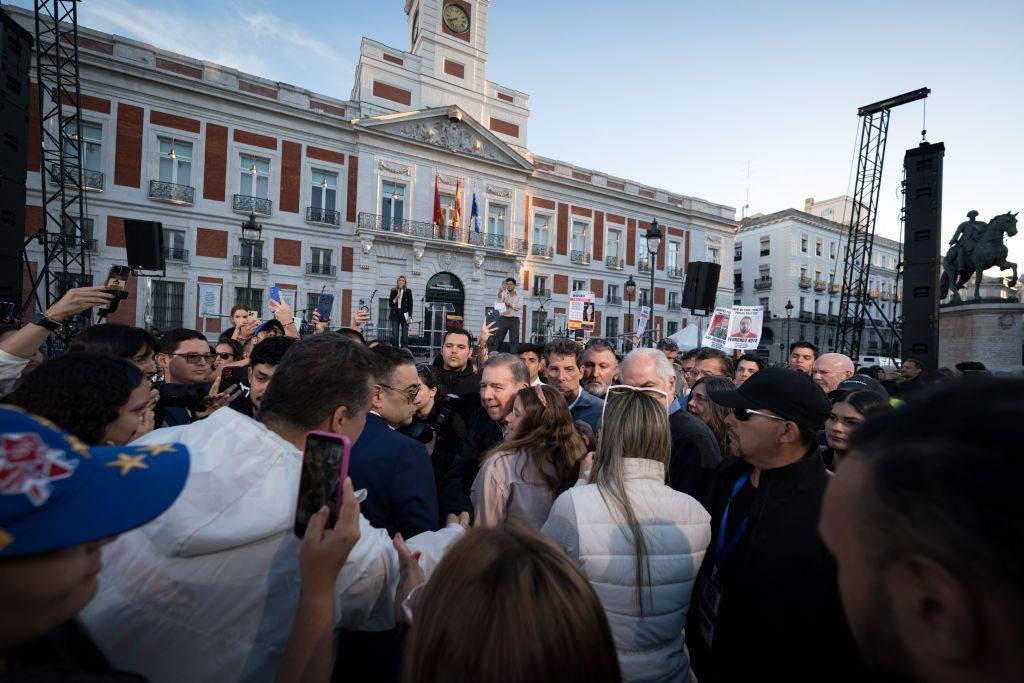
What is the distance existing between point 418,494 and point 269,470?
0.90 meters

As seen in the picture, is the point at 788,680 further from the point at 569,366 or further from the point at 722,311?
the point at 722,311

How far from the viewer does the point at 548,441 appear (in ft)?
8.96

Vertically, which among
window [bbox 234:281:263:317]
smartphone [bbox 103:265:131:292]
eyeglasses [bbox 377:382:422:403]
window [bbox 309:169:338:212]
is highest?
window [bbox 309:169:338:212]

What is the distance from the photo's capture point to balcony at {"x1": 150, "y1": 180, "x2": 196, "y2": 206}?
2125 centimetres

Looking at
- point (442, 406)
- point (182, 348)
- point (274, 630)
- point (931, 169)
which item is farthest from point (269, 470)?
point (931, 169)

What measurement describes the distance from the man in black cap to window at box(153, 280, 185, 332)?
24056mm

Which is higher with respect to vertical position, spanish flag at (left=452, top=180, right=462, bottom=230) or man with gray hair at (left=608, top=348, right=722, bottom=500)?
spanish flag at (left=452, top=180, right=462, bottom=230)

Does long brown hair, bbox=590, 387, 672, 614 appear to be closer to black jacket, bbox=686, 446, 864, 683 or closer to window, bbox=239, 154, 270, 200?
black jacket, bbox=686, 446, 864, 683

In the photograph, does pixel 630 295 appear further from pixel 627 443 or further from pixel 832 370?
pixel 627 443

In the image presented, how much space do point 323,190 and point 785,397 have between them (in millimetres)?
26679

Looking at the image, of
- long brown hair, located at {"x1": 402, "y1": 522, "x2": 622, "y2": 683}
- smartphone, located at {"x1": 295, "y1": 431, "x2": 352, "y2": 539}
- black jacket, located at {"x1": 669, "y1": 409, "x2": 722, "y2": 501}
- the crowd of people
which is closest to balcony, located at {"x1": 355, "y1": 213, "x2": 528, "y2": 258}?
the crowd of people

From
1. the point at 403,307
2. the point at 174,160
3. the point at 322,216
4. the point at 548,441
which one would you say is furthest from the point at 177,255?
the point at 548,441

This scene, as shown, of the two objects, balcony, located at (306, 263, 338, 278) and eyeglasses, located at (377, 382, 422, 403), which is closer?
eyeglasses, located at (377, 382, 422, 403)

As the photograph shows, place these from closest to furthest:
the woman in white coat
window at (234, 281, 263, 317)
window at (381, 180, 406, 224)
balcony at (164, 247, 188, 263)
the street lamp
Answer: the woman in white coat → the street lamp → balcony at (164, 247, 188, 263) → window at (234, 281, 263, 317) → window at (381, 180, 406, 224)
